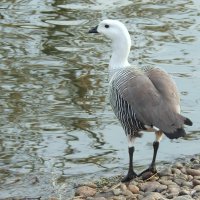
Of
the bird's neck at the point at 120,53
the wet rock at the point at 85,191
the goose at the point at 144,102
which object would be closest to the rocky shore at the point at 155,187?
the wet rock at the point at 85,191

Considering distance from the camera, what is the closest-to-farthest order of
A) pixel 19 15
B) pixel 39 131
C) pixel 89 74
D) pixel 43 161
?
1. pixel 43 161
2. pixel 39 131
3. pixel 89 74
4. pixel 19 15

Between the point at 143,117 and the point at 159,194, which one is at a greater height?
the point at 143,117

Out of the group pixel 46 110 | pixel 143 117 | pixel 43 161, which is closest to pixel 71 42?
A: pixel 46 110

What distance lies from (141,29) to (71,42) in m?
1.41

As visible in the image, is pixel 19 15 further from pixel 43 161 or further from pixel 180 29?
pixel 43 161

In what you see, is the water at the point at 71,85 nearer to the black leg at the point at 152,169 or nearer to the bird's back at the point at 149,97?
the black leg at the point at 152,169

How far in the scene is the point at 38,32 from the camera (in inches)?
593

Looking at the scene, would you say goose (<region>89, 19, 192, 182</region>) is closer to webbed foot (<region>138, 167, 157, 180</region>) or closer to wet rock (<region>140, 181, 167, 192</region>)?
webbed foot (<region>138, 167, 157, 180</region>)

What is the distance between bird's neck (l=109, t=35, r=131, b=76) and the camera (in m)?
9.58

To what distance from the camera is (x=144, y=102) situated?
8.62 m

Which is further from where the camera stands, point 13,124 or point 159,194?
point 13,124

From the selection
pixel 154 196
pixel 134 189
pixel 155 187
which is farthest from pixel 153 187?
pixel 154 196

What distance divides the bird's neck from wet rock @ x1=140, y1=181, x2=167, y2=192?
1454mm

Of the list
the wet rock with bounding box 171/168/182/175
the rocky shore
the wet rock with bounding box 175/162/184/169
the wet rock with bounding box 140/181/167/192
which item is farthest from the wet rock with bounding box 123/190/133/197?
the wet rock with bounding box 175/162/184/169
